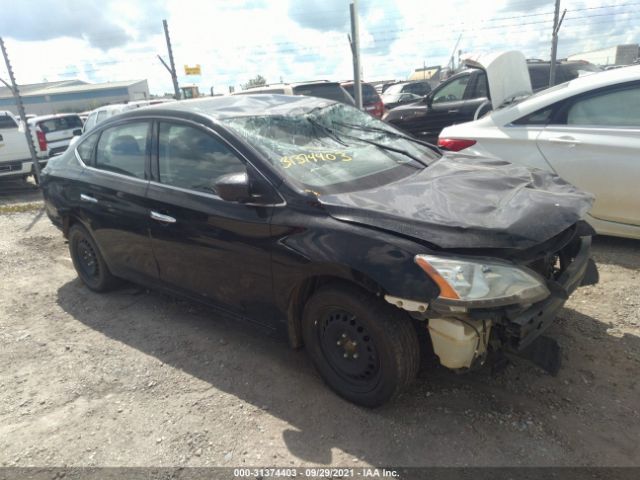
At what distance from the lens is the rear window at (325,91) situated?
9453 mm

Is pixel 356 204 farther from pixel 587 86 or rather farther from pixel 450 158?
pixel 587 86

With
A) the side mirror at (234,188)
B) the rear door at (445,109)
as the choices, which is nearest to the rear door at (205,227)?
the side mirror at (234,188)

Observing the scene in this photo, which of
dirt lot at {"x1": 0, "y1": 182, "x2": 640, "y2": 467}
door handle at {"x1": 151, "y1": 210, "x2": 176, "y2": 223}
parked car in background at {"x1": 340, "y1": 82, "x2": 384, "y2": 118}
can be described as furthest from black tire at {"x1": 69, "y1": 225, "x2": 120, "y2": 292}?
parked car in background at {"x1": 340, "y1": 82, "x2": 384, "y2": 118}

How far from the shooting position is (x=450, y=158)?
366cm

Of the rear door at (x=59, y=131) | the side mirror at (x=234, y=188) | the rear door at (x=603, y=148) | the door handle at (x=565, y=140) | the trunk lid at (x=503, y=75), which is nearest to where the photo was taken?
the side mirror at (x=234, y=188)

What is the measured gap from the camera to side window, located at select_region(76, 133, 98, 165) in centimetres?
412

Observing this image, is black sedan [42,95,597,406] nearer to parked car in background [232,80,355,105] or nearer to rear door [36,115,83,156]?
parked car in background [232,80,355,105]

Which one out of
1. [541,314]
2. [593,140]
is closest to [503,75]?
[593,140]

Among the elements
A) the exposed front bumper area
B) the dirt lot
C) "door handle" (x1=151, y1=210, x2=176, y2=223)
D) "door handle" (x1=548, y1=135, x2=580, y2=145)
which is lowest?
the dirt lot

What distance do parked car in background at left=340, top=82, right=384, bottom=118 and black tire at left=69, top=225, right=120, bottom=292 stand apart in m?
8.35

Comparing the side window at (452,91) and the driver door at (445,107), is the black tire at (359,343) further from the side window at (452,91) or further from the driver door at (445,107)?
the side window at (452,91)

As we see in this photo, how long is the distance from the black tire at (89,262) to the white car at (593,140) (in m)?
3.70

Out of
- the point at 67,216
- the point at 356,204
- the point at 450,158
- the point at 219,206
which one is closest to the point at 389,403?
the point at 356,204

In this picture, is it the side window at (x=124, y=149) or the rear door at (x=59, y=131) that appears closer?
the side window at (x=124, y=149)
